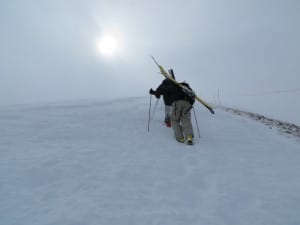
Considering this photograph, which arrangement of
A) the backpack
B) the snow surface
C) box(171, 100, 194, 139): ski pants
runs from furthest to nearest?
the backpack → box(171, 100, 194, 139): ski pants → the snow surface

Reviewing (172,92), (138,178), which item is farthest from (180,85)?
(138,178)

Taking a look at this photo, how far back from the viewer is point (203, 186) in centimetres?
416

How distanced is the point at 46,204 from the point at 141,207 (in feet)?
4.23

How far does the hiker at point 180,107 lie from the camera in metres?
7.46

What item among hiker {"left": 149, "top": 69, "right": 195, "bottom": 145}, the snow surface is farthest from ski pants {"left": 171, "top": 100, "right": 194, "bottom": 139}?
the snow surface

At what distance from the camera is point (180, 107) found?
792 centimetres

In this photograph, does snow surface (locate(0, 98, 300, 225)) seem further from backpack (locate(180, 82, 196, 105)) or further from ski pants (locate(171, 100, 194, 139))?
backpack (locate(180, 82, 196, 105))

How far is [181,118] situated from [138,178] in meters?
3.84

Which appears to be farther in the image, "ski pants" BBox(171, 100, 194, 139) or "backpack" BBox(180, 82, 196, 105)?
"backpack" BBox(180, 82, 196, 105)

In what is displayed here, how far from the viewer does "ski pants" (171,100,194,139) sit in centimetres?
744

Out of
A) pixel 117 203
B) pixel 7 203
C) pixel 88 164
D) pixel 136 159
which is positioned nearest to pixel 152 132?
pixel 136 159

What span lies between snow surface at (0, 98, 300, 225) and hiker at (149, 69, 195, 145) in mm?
437

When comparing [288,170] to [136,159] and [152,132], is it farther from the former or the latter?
[152,132]

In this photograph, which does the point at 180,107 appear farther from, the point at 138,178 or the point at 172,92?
the point at 138,178
